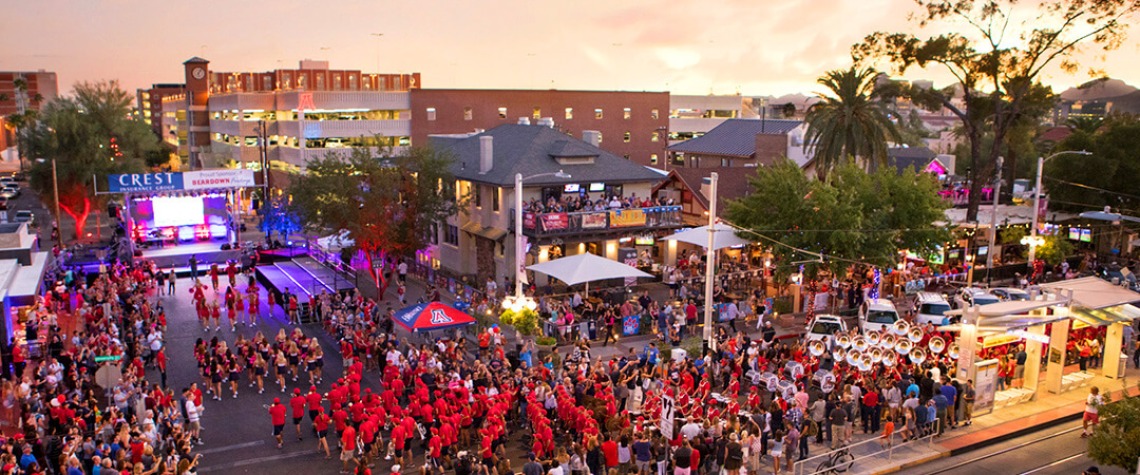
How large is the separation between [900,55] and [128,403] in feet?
139

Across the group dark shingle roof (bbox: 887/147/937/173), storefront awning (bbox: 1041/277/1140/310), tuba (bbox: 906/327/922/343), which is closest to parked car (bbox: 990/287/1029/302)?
storefront awning (bbox: 1041/277/1140/310)

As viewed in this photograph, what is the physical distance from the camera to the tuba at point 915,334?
72.9 ft

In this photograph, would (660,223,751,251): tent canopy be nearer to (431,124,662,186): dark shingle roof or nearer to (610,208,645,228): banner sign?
(610,208,645,228): banner sign

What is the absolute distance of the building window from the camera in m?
42.2

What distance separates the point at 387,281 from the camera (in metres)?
39.9

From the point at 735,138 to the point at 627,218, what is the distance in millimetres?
24244

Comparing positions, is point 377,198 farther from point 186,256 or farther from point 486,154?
point 186,256

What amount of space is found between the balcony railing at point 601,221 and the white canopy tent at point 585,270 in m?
4.65

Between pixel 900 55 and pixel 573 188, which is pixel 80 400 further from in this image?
pixel 900 55

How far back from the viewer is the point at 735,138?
5938cm

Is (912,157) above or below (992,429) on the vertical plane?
above

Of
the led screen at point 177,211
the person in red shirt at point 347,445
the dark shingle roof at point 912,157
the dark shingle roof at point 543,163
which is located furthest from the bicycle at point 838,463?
the dark shingle roof at point 912,157

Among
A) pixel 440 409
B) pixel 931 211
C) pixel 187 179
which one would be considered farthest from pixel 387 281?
pixel 931 211

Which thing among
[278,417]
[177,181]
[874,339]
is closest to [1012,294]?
[874,339]
